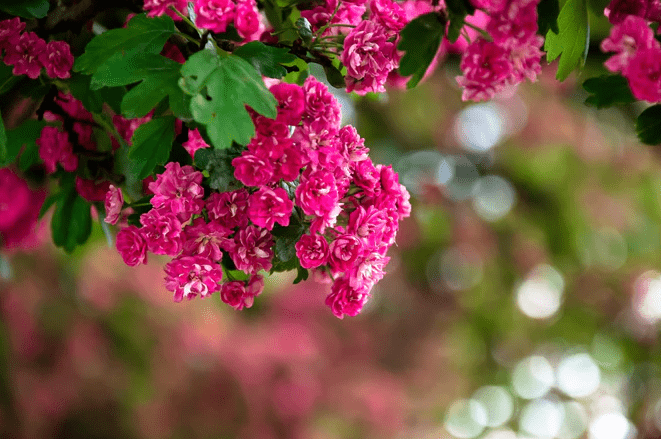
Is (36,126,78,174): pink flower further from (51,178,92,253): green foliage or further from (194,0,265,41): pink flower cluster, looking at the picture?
(194,0,265,41): pink flower cluster

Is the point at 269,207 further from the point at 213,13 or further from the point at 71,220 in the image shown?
the point at 71,220

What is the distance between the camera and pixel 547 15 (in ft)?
2.56

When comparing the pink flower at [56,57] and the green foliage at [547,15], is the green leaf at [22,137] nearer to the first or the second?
the pink flower at [56,57]

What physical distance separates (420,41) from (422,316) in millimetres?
4512

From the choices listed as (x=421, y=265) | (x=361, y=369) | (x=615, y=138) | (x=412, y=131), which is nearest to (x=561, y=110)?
(x=615, y=138)

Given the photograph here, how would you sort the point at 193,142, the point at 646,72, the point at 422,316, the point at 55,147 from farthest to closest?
the point at 422,316
the point at 55,147
the point at 193,142
the point at 646,72

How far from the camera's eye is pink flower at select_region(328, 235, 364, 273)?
80 cm

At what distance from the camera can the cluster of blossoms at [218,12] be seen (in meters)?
0.71

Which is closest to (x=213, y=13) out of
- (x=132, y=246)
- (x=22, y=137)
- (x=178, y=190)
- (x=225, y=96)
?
(x=225, y=96)

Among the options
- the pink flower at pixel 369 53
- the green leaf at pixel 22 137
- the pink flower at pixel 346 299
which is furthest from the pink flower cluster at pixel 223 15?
the green leaf at pixel 22 137

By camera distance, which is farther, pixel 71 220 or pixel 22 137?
pixel 71 220

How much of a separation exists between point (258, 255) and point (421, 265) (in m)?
4.35

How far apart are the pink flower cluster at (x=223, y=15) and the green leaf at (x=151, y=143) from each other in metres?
0.15

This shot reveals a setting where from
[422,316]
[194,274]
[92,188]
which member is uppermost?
[194,274]
